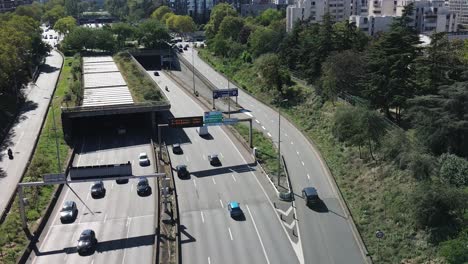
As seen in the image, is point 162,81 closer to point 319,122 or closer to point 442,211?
point 319,122

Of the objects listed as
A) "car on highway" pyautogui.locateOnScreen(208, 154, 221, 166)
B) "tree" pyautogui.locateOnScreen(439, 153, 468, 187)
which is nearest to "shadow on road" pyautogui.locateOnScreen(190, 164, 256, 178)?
"car on highway" pyautogui.locateOnScreen(208, 154, 221, 166)

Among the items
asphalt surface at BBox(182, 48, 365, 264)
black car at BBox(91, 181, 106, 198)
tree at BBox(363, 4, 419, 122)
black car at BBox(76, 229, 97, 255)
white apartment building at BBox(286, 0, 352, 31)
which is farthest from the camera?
white apartment building at BBox(286, 0, 352, 31)

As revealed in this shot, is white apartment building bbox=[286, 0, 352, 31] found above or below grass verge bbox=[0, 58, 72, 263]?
above

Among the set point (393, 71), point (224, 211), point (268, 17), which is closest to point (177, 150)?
point (224, 211)

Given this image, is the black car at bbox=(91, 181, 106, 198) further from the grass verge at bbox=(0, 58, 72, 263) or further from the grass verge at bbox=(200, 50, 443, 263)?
the grass verge at bbox=(200, 50, 443, 263)

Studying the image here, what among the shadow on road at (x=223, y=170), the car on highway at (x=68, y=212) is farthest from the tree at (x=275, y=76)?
the car on highway at (x=68, y=212)

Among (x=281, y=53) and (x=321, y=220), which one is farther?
(x=281, y=53)

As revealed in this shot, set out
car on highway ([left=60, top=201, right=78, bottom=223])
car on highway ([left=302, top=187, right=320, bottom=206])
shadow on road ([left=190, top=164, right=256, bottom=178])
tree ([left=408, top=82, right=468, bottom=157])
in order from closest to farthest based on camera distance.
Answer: car on highway ([left=60, top=201, right=78, bottom=223]) < car on highway ([left=302, top=187, right=320, bottom=206]) < tree ([left=408, top=82, right=468, bottom=157]) < shadow on road ([left=190, top=164, right=256, bottom=178])

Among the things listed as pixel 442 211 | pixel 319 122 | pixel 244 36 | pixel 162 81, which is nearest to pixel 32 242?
pixel 442 211
